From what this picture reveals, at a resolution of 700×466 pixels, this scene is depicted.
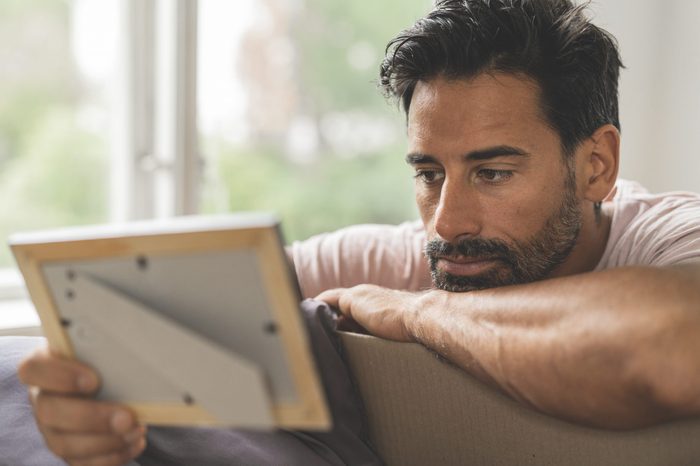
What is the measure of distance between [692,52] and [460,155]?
1.11m

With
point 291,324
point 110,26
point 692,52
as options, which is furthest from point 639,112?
point 291,324

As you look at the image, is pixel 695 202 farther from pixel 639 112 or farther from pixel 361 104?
pixel 361 104

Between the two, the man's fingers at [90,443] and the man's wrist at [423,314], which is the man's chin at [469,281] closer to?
the man's wrist at [423,314]

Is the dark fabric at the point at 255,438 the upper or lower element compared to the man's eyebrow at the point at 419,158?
lower

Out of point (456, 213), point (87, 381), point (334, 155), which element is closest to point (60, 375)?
point (87, 381)

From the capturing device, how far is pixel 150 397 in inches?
21.8

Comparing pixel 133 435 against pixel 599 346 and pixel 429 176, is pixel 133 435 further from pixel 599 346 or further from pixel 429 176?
pixel 429 176

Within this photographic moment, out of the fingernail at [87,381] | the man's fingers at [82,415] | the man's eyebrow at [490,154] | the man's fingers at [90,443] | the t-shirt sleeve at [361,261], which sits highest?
the man's eyebrow at [490,154]

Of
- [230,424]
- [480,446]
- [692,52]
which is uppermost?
[692,52]

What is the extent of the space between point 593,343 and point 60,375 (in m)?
0.44

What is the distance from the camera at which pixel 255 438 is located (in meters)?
0.71

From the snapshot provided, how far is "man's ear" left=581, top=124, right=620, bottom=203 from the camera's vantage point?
3.77 feet

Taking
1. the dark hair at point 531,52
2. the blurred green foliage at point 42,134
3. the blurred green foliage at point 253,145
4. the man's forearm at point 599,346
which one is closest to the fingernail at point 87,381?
the man's forearm at point 599,346

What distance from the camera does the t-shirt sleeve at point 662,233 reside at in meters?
0.89
